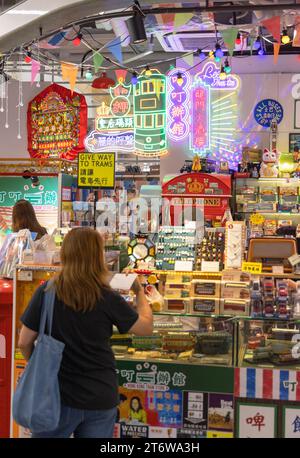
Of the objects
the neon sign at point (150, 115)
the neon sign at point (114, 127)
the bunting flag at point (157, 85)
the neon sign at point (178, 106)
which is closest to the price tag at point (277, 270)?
the neon sign at point (150, 115)

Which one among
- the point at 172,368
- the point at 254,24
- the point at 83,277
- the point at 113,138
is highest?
the point at 254,24

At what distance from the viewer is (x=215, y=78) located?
10766 millimetres

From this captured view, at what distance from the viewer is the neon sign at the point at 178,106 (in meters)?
10.3

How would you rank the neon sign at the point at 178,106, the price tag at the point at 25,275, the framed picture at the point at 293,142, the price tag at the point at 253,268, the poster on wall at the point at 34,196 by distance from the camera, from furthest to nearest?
the framed picture at the point at 293,142 < the neon sign at the point at 178,106 < the poster on wall at the point at 34,196 < the price tag at the point at 253,268 < the price tag at the point at 25,275

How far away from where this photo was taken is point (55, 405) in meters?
2.75

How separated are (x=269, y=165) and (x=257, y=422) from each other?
6.85 meters

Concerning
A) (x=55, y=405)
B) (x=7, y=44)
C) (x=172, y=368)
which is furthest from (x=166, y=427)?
(x=7, y=44)

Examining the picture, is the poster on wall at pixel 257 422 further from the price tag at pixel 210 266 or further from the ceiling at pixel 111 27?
the ceiling at pixel 111 27

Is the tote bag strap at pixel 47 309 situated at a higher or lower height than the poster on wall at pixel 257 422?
higher

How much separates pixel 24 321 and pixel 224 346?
1336 mm

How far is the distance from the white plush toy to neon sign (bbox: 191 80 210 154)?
1080 mm

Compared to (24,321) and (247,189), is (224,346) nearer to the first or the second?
(24,321)

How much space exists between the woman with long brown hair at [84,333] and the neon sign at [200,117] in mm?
7952

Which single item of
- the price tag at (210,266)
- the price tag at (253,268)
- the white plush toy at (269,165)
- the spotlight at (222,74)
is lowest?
the price tag at (210,266)
